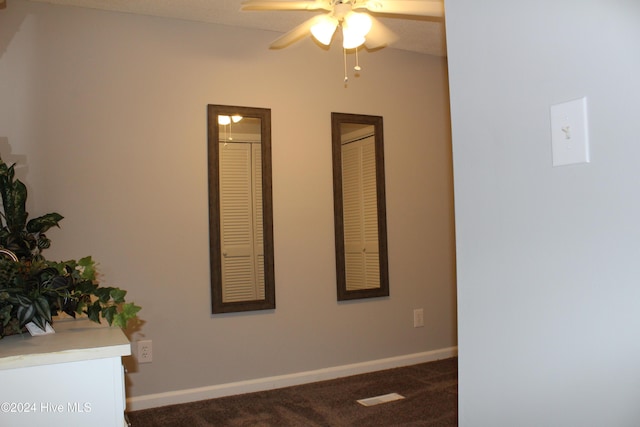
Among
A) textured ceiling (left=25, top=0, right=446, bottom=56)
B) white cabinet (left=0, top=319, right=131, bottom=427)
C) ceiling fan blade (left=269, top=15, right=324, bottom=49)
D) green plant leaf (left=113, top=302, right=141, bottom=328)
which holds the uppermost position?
textured ceiling (left=25, top=0, right=446, bottom=56)

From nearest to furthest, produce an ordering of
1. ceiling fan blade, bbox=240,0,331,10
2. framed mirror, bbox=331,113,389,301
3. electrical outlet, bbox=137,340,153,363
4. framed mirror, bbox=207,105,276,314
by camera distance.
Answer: ceiling fan blade, bbox=240,0,331,10 < electrical outlet, bbox=137,340,153,363 < framed mirror, bbox=207,105,276,314 < framed mirror, bbox=331,113,389,301

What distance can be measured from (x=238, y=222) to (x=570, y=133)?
8.95 feet

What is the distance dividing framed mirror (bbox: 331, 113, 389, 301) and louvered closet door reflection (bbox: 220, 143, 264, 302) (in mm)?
612

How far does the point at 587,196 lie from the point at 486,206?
8.5 inches

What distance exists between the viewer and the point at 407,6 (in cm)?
256

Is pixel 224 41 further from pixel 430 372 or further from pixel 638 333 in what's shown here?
pixel 638 333

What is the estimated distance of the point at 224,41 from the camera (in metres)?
3.44

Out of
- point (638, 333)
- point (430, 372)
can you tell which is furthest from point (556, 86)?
point (430, 372)

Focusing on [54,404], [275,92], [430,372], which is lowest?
[430,372]

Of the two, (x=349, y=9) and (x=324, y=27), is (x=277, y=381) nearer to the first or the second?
(x=324, y=27)

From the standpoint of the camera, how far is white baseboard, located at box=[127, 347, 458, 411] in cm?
313

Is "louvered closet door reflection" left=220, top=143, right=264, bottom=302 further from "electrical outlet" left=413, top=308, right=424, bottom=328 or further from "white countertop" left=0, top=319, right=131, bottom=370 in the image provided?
"white countertop" left=0, top=319, right=131, bottom=370

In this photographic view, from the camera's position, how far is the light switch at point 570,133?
843 millimetres

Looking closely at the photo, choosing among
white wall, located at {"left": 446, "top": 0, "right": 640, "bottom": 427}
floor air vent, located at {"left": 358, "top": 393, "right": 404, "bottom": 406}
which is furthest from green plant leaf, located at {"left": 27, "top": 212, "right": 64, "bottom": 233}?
white wall, located at {"left": 446, "top": 0, "right": 640, "bottom": 427}
